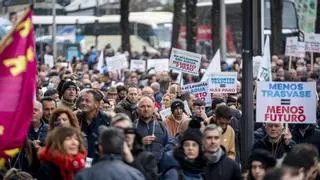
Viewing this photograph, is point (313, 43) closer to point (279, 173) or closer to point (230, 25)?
point (279, 173)

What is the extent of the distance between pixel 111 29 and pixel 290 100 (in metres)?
45.2

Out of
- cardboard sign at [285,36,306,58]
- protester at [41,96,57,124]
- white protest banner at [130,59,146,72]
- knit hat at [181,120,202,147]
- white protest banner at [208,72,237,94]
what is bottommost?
knit hat at [181,120,202,147]

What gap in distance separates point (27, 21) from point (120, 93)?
10126mm

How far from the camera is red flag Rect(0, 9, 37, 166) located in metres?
9.57

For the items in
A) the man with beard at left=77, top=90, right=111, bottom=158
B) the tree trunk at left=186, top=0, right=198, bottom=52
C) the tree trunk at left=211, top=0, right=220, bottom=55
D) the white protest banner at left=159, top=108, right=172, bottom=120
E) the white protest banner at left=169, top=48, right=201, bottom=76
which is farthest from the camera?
the tree trunk at left=211, top=0, right=220, bottom=55

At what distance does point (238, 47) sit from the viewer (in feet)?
185

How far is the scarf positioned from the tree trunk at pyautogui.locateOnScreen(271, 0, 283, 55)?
29.8 m

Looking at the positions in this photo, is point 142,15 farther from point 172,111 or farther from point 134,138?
point 134,138

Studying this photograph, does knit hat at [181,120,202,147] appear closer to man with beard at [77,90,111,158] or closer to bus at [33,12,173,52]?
man with beard at [77,90,111,158]

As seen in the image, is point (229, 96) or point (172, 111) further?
point (229, 96)

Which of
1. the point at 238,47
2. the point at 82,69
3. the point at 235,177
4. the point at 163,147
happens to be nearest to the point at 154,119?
the point at 163,147

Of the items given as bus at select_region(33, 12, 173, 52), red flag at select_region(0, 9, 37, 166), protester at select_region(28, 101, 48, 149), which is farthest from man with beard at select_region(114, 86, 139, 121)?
bus at select_region(33, 12, 173, 52)

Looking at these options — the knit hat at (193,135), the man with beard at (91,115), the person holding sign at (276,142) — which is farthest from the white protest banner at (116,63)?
the knit hat at (193,135)

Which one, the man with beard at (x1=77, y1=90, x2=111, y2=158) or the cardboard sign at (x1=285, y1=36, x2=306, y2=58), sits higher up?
the cardboard sign at (x1=285, y1=36, x2=306, y2=58)
